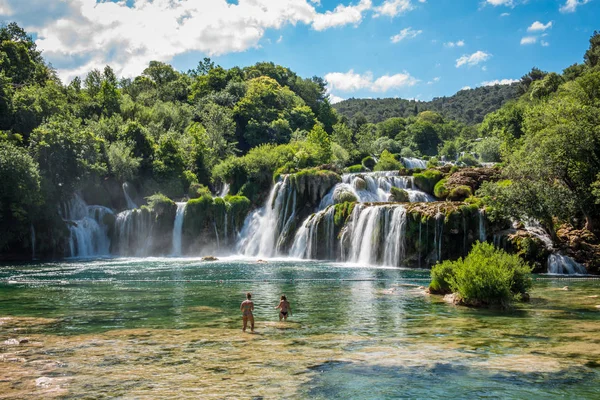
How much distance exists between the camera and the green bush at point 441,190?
4531 centimetres

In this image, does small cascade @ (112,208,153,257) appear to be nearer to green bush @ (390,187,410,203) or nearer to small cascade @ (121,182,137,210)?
small cascade @ (121,182,137,210)

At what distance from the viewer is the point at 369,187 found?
170 feet

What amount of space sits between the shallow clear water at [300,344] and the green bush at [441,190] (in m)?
18.5

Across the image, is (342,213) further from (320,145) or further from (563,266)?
(320,145)

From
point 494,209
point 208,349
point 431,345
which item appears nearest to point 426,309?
point 431,345

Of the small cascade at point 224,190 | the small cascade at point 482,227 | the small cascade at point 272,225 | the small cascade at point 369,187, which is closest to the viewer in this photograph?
the small cascade at point 482,227

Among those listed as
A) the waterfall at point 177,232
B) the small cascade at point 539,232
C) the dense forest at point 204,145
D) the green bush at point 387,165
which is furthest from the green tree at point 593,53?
the waterfall at point 177,232

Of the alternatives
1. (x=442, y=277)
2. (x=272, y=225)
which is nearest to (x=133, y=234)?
(x=272, y=225)

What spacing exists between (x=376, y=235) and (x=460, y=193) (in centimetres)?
880

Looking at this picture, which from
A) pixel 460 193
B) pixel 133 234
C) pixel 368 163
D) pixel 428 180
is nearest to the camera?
→ pixel 460 193

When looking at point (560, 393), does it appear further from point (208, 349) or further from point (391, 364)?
point (208, 349)

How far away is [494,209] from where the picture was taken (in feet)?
117

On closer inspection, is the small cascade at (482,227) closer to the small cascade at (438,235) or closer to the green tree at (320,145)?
the small cascade at (438,235)

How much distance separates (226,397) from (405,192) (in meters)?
39.6
